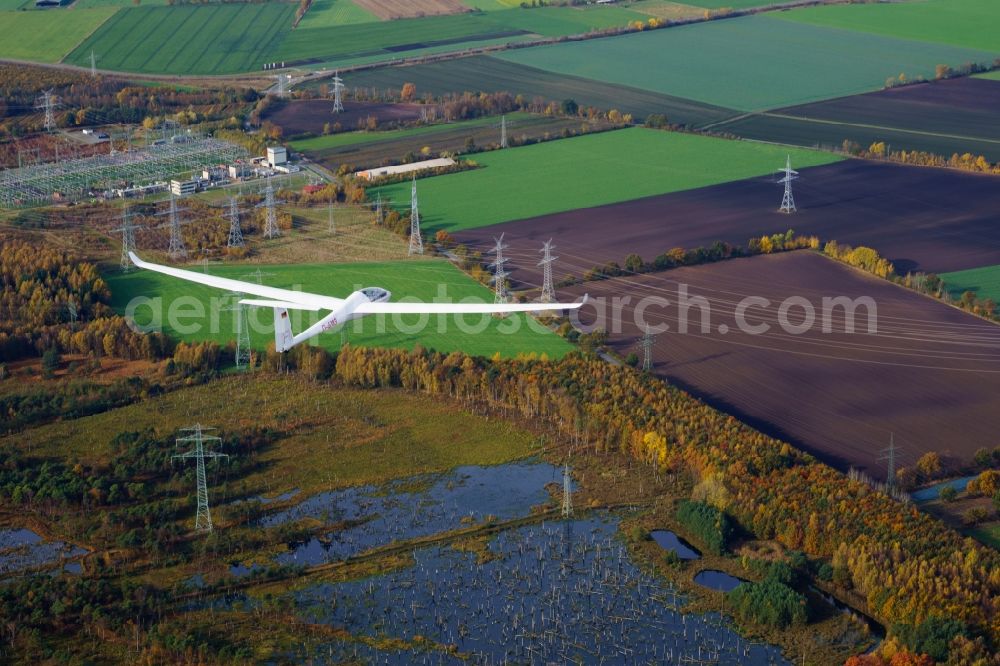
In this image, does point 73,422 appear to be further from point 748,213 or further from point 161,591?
point 748,213

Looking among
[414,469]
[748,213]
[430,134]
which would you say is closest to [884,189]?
[748,213]

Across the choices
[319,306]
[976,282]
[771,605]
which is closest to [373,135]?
[319,306]

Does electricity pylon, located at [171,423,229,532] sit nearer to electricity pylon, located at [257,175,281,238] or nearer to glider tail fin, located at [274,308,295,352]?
glider tail fin, located at [274,308,295,352]

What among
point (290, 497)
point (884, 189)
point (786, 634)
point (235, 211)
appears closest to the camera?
point (786, 634)

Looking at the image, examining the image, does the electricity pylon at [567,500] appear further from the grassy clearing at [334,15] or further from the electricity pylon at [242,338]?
the grassy clearing at [334,15]

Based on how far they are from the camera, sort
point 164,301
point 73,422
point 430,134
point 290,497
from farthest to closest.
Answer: point 430,134 → point 164,301 → point 73,422 → point 290,497

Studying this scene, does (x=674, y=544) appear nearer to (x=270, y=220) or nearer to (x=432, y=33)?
(x=270, y=220)
